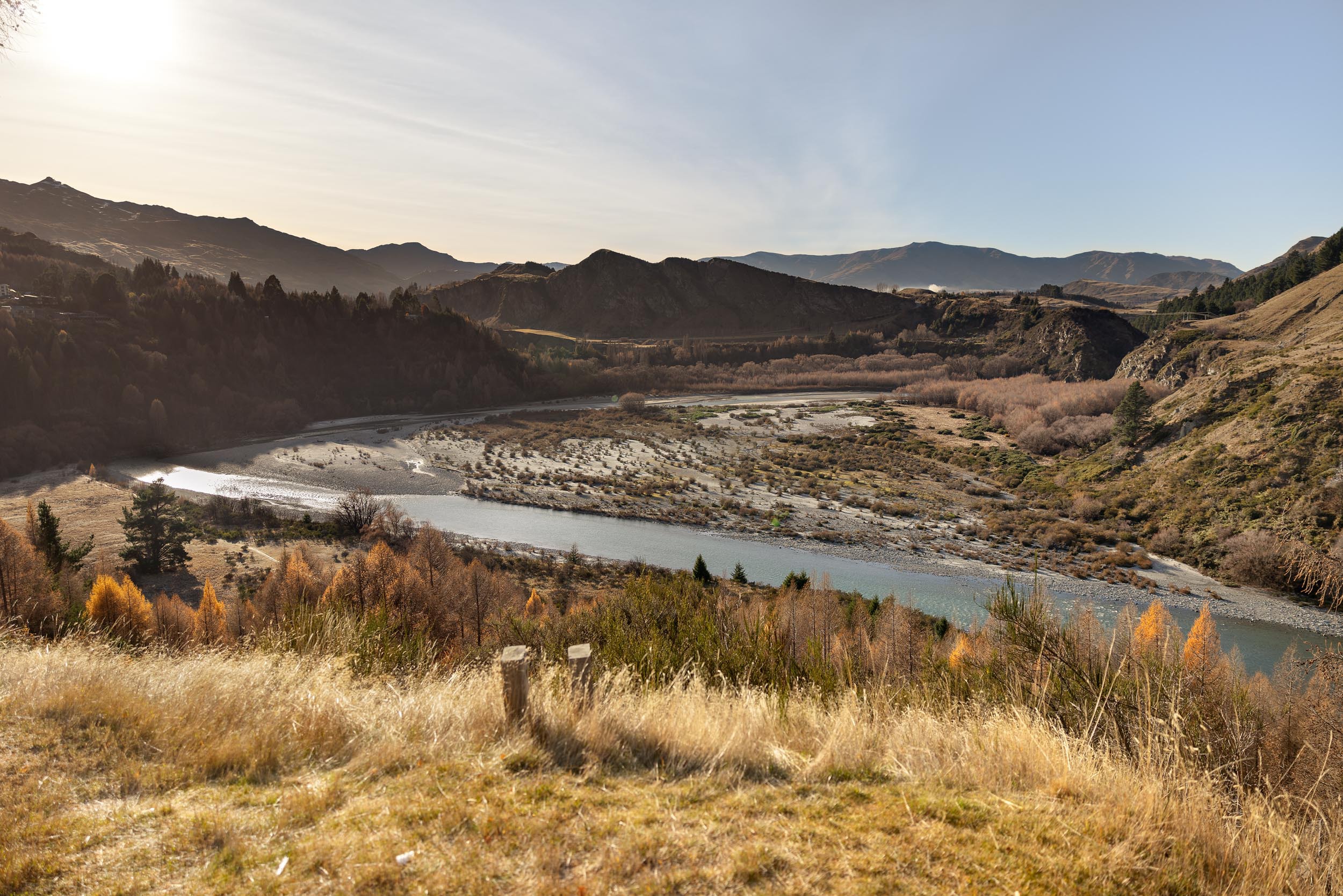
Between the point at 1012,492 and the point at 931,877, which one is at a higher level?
the point at 931,877

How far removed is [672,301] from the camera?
156 metres

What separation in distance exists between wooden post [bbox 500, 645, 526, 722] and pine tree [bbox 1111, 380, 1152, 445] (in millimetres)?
48346

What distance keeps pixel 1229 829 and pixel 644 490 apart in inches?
1667

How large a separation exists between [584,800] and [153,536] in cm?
3654

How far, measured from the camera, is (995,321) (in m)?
121

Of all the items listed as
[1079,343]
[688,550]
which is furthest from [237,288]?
[1079,343]

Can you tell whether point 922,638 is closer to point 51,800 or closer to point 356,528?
point 51,800

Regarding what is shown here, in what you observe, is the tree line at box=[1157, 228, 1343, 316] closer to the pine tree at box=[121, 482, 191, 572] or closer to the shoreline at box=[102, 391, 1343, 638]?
the shoreline at box=[102, 391, 1343, 638]

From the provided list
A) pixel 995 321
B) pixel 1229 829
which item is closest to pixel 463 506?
pixel 1229 829

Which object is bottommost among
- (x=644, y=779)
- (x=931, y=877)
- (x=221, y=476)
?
(x=221, y=476)

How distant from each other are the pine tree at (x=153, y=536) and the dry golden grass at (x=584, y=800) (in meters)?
A: 31.4

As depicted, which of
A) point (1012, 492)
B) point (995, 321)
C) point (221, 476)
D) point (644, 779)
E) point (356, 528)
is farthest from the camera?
point (995, 321)

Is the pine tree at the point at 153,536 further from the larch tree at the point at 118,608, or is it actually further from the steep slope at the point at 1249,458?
the steep slope at the point at 1249,458

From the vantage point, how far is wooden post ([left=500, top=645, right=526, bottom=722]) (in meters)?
4.92
